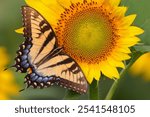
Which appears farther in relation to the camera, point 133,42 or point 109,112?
point 109,112

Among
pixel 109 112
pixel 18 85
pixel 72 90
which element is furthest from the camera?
pixel 18 85

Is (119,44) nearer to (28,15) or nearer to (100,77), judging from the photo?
(100,77)

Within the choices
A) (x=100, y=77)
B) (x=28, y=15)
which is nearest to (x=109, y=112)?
(x=100, y=77)

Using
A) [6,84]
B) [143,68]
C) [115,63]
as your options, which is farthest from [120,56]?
[143,68]

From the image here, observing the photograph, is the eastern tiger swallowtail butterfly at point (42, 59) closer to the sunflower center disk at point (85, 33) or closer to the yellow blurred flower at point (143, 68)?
the sunflower center disk at point (85, 33)

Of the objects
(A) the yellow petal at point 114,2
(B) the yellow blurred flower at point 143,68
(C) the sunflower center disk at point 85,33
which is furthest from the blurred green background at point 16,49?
(A) the yellow petal at point 114,2

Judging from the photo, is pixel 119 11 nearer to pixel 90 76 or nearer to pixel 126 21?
pixel 126 21

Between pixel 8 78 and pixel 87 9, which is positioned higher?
pixel 87 9
